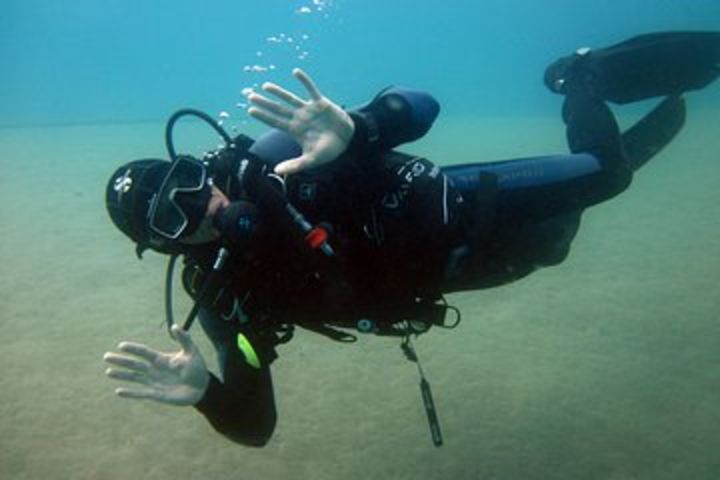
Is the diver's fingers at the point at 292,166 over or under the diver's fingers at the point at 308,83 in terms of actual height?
under

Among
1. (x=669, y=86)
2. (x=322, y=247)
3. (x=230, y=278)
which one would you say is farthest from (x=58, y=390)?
(x=669, y=86)

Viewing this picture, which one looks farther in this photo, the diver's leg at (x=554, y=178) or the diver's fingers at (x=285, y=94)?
the diver's leg at (x=554, y=178)

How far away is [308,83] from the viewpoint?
289 cm

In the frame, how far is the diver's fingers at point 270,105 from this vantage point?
2.86m

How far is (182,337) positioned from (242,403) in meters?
0.74

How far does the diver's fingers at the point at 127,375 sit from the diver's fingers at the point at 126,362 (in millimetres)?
25

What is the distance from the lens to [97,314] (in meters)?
7.43

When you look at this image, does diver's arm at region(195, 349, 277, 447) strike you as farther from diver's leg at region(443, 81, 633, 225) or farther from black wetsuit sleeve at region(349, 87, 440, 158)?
diver's leg at region(443, 81, 633, 225)

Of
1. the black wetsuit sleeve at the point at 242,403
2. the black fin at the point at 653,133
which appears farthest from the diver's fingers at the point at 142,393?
the black fin at the point at 653,133

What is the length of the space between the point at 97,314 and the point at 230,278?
5.10m

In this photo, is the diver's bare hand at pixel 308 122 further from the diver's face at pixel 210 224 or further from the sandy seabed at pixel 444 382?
the sandy seabed at pixel 444 382

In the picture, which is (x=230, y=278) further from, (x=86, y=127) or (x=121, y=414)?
(x=86, y=127)

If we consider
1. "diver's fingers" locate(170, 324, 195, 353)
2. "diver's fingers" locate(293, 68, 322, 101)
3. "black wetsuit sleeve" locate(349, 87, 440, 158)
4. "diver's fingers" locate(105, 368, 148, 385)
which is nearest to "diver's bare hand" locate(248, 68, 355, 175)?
"diver's fingers" locate(293, 68, 322, 101)

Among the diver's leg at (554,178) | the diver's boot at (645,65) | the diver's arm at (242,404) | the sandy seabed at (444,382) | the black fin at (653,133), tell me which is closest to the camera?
the diver's arm at (242,404)
